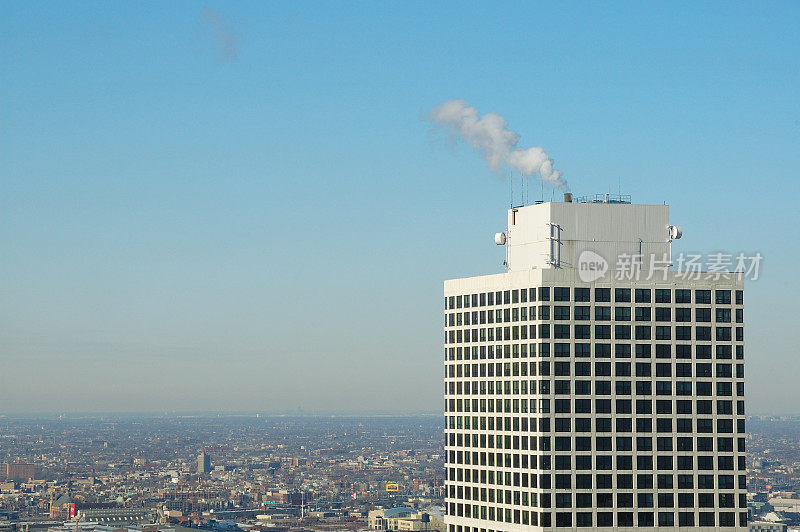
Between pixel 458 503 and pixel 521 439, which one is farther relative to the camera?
pixel 458 503

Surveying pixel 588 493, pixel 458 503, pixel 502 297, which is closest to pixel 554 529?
pixel 588 493

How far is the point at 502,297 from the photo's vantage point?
128 meters

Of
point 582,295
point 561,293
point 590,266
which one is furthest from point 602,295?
point 561,293

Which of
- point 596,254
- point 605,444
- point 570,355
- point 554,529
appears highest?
point 596,254

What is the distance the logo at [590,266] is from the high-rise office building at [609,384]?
18 cm

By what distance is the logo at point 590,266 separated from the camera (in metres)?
125

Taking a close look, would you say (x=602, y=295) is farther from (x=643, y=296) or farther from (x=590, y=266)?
(x=643, y=296)

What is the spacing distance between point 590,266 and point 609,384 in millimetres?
11577

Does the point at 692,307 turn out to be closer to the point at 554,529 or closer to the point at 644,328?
the point at 644,328

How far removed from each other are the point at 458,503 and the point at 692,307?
3069cm

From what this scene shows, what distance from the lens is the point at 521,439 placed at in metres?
125

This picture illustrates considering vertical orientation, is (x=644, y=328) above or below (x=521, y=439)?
above

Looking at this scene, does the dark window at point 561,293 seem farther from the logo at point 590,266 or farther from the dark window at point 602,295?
the dark window at point 602,295

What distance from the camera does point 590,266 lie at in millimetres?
127250
